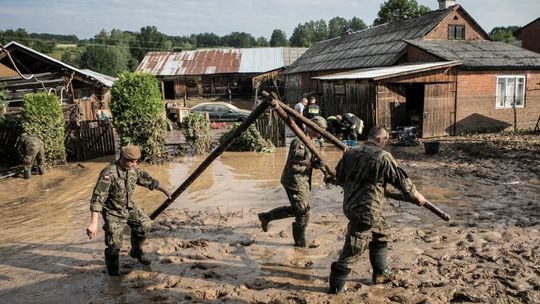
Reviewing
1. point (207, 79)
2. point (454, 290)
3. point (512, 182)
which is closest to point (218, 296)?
point (454, 290)

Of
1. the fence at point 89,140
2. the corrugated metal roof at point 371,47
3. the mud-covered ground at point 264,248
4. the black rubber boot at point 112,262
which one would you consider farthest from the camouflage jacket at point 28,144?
the corrugated metal roof at point 371,47

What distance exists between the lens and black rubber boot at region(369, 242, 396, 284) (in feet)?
16.5

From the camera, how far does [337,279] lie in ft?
15.6

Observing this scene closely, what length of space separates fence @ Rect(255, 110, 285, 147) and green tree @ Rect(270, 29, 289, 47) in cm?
11888

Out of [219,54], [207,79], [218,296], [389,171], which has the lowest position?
[218,296]

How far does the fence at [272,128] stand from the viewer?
1559 centimetres

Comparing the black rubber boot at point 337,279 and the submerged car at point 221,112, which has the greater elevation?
the submerged car at point 221,112

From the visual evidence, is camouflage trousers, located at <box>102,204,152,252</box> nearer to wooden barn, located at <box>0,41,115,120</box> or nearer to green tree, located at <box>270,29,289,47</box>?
wooden barn, located at <box>0,41,115,120</box>

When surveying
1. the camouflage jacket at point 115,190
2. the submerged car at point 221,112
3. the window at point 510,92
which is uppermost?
the window at point 510,92

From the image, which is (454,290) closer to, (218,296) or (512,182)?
(218,296)

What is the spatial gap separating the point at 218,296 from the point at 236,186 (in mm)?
5566

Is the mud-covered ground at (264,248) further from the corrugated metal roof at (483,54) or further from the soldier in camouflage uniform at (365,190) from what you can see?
the corrugated metal roof at (483,54)

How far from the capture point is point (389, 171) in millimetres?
4602

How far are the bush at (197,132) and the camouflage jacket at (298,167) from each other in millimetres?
8694
